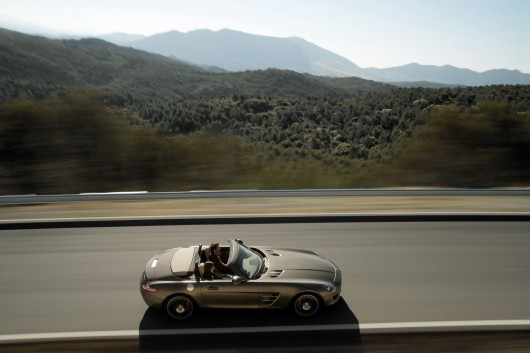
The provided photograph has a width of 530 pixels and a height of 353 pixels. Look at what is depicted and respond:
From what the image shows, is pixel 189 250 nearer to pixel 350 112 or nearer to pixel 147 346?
pixel 147 346

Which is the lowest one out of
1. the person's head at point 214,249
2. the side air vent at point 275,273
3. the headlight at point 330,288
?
Answer: the headlight at point 330,288

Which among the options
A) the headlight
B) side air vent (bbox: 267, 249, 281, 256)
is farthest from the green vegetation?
the headlight

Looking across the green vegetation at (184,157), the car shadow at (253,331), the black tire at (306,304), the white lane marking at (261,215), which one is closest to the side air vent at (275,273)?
the black tire at (306,304)

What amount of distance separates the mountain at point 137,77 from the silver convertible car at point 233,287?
98662 mm

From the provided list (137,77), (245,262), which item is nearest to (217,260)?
(245,262)

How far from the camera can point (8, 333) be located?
20.1ft

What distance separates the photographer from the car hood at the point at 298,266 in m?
6.28

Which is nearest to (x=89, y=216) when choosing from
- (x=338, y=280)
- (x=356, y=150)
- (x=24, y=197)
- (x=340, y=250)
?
(x=24, y=197)

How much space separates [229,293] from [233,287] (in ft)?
0.30

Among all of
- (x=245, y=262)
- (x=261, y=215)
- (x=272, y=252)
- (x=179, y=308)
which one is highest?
(x=245, y=262)

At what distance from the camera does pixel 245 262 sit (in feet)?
20.9

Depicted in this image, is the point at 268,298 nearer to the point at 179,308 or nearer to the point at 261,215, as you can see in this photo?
the point at 179,308

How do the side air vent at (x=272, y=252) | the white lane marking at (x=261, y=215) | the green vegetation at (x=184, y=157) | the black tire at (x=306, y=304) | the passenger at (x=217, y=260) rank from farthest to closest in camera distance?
1. the green vegetation at (x=184, y=157)
2. the white lane marking at (x=261, y=215)
3. the side air vent at (x=272, y=252)
4. the passenger at (x=217, y=260)
5. the black tire at (x=306, y=304)

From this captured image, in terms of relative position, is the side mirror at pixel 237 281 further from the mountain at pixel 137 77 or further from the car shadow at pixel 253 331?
the mountain at pixel 137 77
